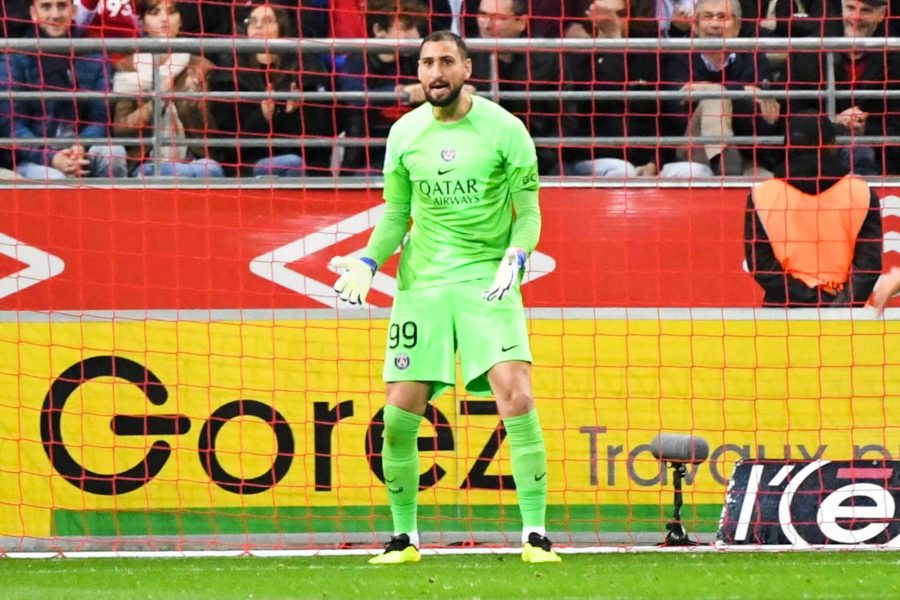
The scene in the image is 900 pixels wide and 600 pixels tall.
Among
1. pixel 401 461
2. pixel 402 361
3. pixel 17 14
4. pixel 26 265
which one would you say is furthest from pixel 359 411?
pixel 17 14

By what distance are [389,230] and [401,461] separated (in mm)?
981

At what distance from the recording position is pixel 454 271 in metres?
7.06

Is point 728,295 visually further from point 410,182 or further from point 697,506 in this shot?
point 410,182

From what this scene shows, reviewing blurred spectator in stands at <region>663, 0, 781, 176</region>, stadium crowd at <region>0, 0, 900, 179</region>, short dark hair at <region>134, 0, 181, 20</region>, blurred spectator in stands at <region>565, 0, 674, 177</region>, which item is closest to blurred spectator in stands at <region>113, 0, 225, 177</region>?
stadium crowd at <region>0, 0, 900, 179</region>

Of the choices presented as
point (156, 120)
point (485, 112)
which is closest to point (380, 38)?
point (156, 120)

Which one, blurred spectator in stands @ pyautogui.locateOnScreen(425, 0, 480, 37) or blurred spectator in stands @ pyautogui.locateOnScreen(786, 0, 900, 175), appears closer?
blurred spectator in stands @ pyautogui.locateOnScreen(786, 0, 900, 175)

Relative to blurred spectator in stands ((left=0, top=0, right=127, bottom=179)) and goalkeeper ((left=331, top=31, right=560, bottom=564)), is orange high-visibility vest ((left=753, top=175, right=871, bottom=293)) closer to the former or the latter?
goalkeeper ((left=331, top=31, right=560, bottom=564))

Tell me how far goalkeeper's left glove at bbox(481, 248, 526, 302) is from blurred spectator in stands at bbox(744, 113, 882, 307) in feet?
8.11

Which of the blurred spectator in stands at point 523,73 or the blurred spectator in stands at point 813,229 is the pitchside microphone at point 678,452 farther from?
the blurred spectator in stands at point 523,73

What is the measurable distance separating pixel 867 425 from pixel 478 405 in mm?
2019

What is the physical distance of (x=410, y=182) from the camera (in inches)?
284

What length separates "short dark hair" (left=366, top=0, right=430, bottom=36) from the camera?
31.1ft

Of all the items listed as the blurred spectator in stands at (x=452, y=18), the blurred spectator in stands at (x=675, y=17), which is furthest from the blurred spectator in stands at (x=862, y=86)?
the blurred spectator in stands at (x=452, y=18)

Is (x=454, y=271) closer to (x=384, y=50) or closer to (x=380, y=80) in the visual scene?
(x=384, y=50)
